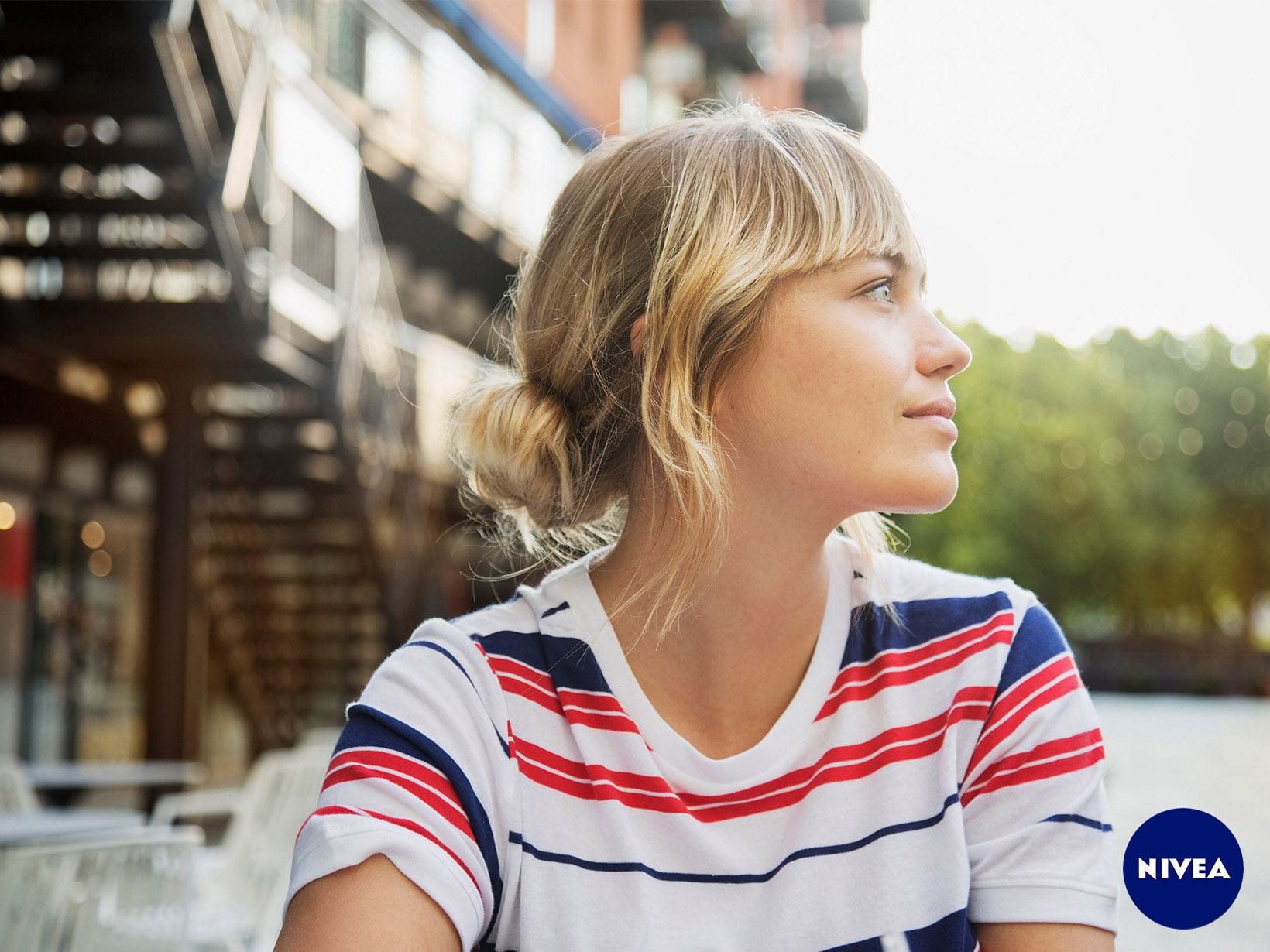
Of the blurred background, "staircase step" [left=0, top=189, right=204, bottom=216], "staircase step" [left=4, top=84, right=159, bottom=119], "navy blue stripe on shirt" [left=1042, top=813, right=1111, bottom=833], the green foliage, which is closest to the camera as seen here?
"navy blue stripe on shirt" [left=1042, top=813, right=1111, bottom=833]

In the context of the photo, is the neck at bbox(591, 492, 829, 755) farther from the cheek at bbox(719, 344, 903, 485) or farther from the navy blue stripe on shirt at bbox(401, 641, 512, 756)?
the navy blue stripe on shirt at bbox(401, 641, 512, 756)

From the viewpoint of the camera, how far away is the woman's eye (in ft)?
5.24

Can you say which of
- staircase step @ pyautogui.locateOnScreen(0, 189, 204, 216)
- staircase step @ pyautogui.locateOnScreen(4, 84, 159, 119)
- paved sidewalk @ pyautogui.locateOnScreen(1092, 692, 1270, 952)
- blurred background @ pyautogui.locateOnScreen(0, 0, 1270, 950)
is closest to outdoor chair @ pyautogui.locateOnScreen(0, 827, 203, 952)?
blurred background @ pyautogui.locateOnScreen(0, 0, 1270, 950)

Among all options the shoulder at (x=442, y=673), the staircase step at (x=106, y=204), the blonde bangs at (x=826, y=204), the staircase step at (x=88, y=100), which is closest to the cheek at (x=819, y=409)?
the blonde bangs at (x=826, y=204)

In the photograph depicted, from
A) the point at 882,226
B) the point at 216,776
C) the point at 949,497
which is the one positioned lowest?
the point at 216,776

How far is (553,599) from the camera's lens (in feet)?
5.53

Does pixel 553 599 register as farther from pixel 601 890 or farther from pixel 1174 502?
pixel 1174 502

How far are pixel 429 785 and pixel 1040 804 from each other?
2.16ft

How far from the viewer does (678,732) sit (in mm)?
1584

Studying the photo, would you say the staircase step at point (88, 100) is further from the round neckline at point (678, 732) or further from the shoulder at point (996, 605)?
the shoulder at point (996, 605)

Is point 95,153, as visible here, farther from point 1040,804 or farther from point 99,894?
point 1040,804

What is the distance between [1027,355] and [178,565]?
29840 millimetres

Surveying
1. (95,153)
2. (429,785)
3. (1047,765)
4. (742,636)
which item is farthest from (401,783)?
(95,153)

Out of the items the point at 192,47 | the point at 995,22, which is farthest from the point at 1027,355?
the point at 995,22
